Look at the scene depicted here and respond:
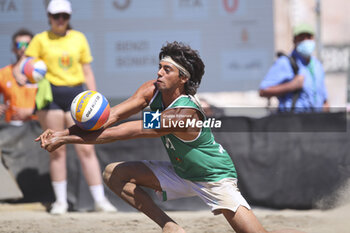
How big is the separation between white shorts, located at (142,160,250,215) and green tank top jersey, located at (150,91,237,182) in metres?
0.06

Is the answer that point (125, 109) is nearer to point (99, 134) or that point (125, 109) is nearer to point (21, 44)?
point (99, 134)

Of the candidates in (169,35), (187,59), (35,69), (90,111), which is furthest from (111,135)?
(169,35)

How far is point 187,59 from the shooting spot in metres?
5.05

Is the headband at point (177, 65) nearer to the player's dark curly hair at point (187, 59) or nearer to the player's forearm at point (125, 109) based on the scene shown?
the player's dark curly hair at point (187, 59)

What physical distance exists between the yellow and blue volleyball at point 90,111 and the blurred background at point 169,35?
5.30m

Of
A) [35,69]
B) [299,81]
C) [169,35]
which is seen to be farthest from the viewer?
[169,35]

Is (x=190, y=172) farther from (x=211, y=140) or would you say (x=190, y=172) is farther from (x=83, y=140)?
(x=83, y=140)

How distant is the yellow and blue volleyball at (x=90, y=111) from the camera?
15.5 ft

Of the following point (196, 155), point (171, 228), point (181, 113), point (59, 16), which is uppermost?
point (59, 16)

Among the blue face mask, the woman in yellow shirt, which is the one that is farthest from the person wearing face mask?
the woman in yellow shirt

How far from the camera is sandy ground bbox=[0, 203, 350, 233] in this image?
21.2 feet

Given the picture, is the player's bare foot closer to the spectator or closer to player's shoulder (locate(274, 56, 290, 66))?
player's shoulder (locate(274, 56, 290, 66))

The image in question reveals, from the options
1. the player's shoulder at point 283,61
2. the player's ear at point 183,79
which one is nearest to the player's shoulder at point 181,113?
the player's ear at point 183,79

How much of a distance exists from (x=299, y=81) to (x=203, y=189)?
9.49 ft
